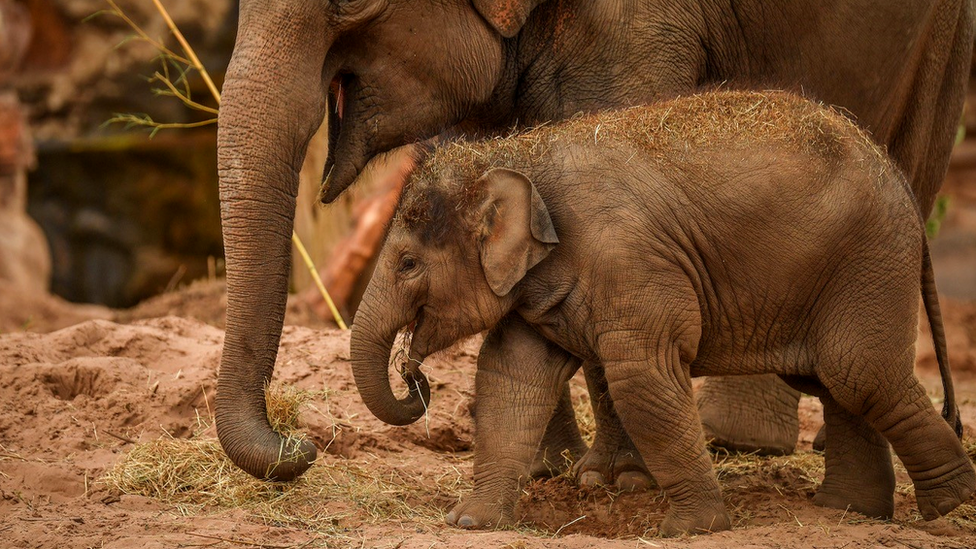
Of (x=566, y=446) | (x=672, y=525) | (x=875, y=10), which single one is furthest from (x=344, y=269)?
(x=672, y=525)

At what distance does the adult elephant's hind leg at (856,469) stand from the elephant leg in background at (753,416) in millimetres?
1136

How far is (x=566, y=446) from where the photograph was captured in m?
5.89

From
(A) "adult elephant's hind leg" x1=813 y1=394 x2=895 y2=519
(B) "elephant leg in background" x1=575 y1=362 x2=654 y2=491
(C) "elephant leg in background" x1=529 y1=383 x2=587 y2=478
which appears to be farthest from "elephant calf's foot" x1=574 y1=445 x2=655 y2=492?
(A) "adult elephant's hind leg" x1=813 y1=394 x2=895 y2=519

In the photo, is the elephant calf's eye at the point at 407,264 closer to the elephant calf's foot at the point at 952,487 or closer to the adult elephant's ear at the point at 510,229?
the adult elephant's ear at the point at 510,229

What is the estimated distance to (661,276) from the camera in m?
4.53

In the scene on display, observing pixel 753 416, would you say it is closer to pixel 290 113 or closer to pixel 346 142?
pixel 346 142

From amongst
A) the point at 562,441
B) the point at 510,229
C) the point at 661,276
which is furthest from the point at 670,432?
the point at 562,441

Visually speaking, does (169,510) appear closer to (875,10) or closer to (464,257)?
(464,257)

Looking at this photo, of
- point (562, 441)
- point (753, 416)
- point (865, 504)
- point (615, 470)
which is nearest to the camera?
point (865, 504)

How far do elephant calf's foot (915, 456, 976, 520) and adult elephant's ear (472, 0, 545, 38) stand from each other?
7.56 feet

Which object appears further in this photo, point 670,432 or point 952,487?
point 952,487

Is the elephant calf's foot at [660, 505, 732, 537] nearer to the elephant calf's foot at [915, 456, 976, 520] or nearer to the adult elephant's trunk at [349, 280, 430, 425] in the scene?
the elephant calf's foot at [915, 456, 976, 520]

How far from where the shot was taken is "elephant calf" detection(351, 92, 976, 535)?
4.54 meters

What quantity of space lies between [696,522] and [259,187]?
6.26ft
